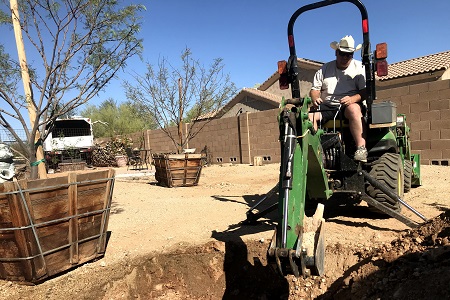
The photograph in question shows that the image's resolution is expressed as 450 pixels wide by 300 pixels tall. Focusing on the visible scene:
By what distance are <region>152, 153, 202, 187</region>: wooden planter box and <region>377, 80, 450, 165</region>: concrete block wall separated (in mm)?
5592

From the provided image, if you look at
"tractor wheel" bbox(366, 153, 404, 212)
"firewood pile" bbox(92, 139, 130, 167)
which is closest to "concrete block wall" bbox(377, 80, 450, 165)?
"tractor wheel" bbox(366, 153, 404, 212)

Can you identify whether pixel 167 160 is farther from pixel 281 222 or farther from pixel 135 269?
pixel 281 222

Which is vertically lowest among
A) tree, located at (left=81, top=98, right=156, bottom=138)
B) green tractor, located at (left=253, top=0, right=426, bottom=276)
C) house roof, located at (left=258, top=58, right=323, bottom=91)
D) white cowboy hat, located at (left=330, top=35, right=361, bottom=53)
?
green tractor, located at (left=253, top=0, right=426, bottom=276)

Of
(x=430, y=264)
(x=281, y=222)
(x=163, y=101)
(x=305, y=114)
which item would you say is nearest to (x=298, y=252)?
(x=281, y=222)

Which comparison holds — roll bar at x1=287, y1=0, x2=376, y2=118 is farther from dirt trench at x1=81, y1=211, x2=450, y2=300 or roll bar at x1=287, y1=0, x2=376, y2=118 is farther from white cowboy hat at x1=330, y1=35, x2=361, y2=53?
dirt trench at x1=81, y1=211, x2=450, y2=300

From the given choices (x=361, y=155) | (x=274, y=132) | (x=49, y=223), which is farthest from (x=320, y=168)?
(x=274, y=132)

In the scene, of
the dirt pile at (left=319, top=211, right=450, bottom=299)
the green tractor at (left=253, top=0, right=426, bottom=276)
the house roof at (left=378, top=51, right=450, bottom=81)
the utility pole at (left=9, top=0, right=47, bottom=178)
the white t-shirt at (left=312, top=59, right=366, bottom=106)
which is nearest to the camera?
the green tractor at (left=253, top=0, right=426, bottom=276)

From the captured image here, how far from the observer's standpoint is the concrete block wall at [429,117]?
8375mm

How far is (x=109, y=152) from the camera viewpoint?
20734 mm

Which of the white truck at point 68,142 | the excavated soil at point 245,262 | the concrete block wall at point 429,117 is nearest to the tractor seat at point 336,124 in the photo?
the excavated soil at point 245,262

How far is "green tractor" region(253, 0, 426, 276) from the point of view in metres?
2.09

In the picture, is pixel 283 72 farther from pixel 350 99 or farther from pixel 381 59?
pixel 381 59

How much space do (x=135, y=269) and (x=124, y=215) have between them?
90.7 inches

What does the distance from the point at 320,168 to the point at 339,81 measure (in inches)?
60.4
